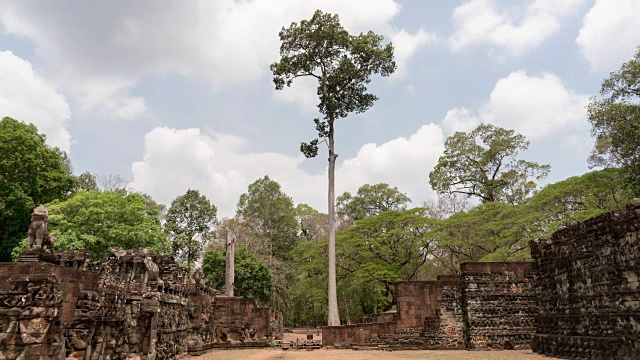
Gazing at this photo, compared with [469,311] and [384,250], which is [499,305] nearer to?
[469,311]

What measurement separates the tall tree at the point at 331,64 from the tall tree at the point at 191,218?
17116mm

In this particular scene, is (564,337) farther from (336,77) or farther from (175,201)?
(175,201)

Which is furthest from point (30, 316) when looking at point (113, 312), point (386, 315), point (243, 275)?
point (243, 275)

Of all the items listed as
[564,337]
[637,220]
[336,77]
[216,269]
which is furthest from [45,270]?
[216,269]

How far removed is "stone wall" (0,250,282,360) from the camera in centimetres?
604

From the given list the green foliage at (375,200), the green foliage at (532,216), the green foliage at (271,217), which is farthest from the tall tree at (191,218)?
the green foliage at (532,216)

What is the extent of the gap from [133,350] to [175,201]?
3035 centimetres

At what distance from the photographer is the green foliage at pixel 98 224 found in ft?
75.4

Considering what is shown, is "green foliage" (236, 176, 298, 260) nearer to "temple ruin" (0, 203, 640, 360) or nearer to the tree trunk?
the tree trunk

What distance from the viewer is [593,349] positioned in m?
9.84

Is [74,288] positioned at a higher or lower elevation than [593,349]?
higher

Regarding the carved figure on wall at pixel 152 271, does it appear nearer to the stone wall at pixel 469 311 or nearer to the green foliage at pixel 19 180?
the stone wall at pixel 469 311

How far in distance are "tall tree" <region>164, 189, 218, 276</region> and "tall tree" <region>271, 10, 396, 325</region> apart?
17116mm

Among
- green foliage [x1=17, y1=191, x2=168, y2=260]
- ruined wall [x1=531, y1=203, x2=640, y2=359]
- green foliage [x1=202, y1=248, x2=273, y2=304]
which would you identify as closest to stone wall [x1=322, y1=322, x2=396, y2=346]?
ruined wall [x1=531, y1=203, x2=640, y2=359]
